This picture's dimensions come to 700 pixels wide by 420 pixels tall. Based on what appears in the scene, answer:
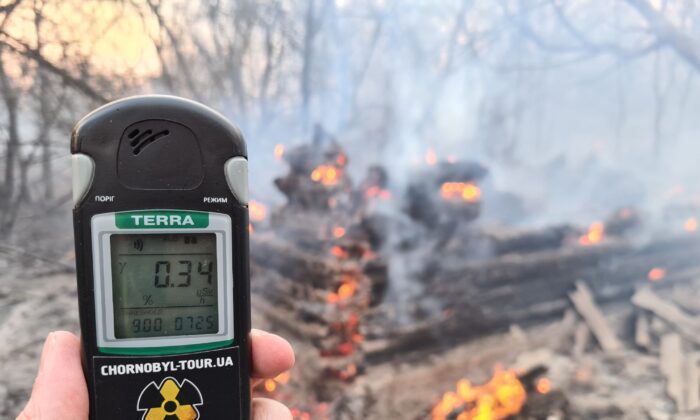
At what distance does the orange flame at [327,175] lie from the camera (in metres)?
6.00

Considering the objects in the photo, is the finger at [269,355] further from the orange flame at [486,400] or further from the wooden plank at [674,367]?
the wooden plank at [674,367]

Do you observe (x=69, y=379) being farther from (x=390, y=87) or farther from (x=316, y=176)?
(x=390, y=87)

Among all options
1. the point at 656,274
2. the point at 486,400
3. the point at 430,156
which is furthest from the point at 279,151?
the point at 656,274

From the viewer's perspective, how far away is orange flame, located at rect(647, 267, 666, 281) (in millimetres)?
8070

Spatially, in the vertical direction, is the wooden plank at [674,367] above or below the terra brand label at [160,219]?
below

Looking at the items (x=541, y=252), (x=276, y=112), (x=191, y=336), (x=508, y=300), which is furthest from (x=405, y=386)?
(x=276, y=112)

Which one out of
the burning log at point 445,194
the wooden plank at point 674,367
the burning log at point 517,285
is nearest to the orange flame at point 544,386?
the burning log at point 517,285

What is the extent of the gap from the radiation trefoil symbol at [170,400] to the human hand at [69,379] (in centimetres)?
16

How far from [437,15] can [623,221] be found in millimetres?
5848

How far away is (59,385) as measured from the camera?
118 centimetres

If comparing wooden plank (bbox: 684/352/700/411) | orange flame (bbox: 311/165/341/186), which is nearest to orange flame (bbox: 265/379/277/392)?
orange flame (bbox: 311/165/341/186)

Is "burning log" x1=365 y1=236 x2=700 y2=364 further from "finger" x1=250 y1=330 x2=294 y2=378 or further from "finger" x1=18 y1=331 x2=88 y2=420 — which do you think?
"finger" x1=18 y1=331 x2=88 y2=420

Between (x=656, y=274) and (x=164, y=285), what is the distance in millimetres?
9447

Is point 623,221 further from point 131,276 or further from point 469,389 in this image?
point 131,276
